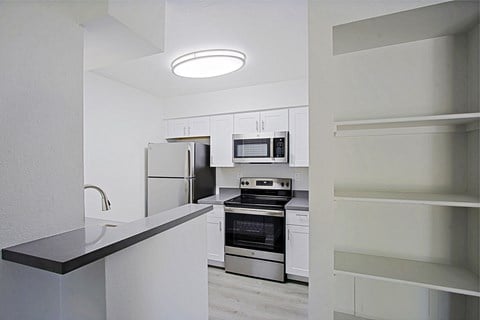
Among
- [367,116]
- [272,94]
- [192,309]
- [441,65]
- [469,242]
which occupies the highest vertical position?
[272,94]

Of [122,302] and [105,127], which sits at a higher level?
[105,127]

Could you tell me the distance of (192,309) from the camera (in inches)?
59.2

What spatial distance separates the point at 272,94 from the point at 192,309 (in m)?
2.49

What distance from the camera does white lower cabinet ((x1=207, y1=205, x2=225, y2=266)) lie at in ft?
10.3

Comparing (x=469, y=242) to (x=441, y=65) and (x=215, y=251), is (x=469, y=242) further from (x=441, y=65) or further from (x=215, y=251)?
(x=215, y=251)

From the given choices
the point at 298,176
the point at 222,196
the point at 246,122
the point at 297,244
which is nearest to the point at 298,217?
the point at 297,244

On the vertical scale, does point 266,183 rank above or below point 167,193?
above

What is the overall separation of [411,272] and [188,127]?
3101mm

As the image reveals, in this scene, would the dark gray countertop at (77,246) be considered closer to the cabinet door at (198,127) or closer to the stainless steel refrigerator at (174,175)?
the stainless steel refrigerator at (174,175)

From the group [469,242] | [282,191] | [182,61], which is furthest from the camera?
[282,191]

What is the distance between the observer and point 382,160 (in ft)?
4.59

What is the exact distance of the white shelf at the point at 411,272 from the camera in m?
1.07

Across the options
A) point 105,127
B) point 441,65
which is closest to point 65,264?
point 441,65

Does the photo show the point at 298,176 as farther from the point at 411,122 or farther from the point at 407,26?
the point at 407,26
